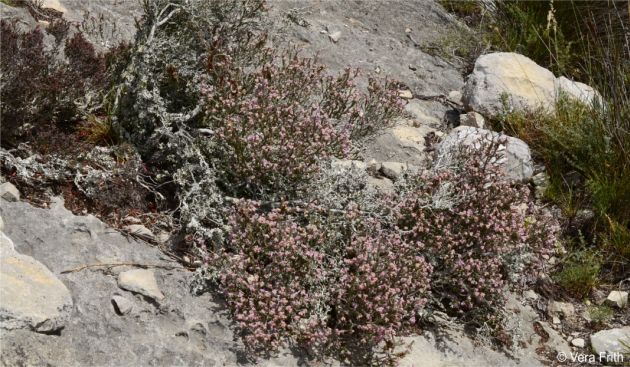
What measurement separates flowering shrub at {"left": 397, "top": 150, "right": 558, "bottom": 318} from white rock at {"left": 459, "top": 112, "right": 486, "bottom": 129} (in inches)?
56.7

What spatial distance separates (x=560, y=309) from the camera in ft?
15.7

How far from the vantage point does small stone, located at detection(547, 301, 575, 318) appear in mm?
4773

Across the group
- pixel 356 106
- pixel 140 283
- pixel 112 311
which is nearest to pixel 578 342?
pixel 356 106

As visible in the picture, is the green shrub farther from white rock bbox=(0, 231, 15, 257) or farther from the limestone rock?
white rock bbox=(0, 231, 15, 257)

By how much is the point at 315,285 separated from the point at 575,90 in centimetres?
379

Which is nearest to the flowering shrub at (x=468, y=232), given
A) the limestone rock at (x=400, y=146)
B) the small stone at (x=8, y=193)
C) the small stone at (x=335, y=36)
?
the limestone rock at (x=400, y=146)

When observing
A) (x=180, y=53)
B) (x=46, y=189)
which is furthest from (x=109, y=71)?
(x=46, y=189)

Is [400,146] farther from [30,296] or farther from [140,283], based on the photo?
[30,296]

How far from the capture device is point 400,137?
226 inches

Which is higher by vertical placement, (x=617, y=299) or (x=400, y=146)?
(x=400, y=146)

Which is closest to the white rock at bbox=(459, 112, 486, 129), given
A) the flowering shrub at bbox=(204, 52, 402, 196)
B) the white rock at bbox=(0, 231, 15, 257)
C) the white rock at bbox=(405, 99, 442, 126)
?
the white rock at bbox=(405, 99, 442, 126)

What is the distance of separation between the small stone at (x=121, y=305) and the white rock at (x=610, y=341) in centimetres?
302

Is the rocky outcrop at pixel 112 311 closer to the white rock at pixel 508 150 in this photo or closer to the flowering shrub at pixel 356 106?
the white rock at pixel 508 150

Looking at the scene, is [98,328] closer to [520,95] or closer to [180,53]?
[180,53]
